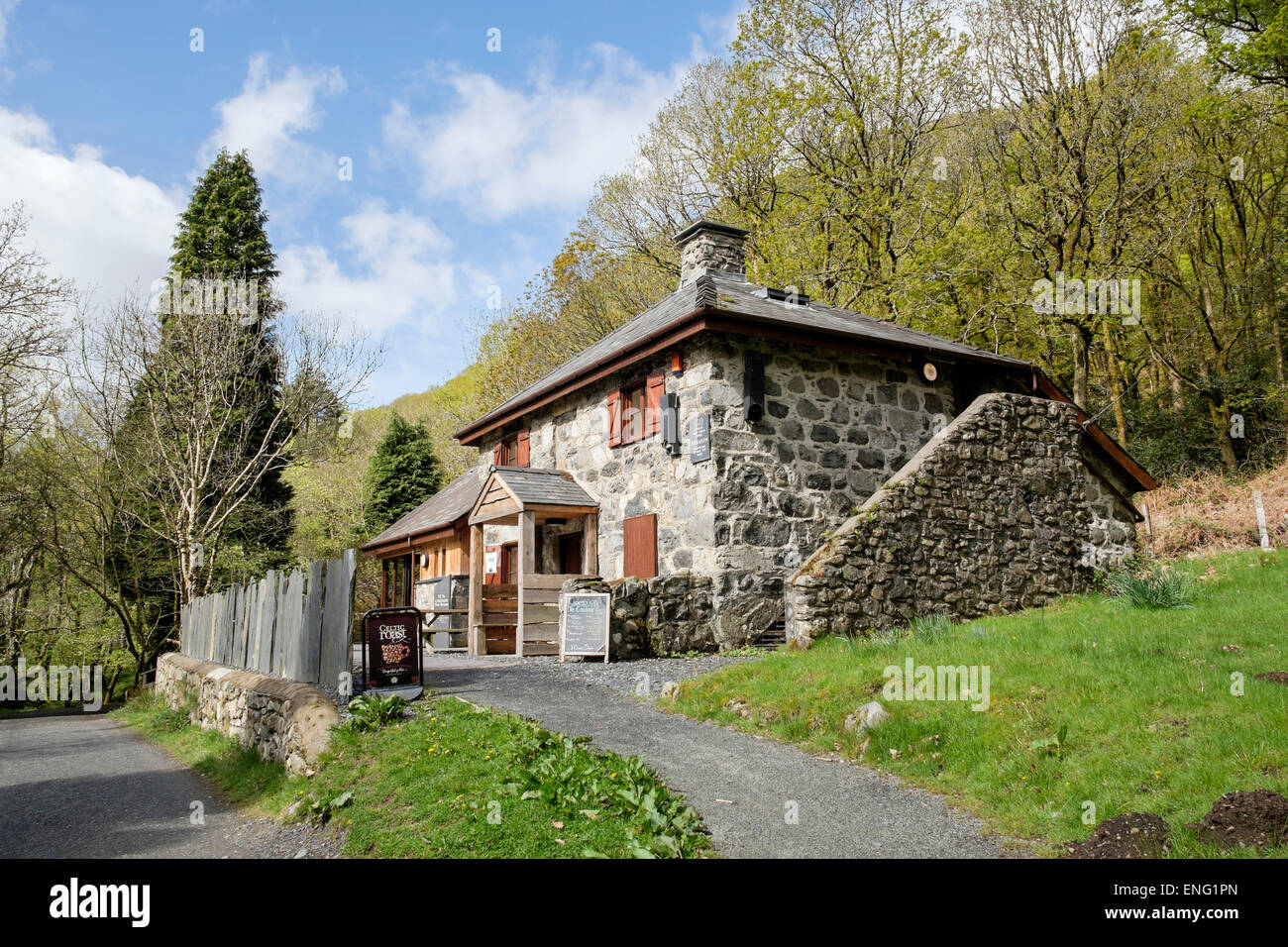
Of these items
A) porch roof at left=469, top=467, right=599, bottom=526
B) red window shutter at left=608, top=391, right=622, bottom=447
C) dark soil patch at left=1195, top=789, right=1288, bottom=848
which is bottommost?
dark soil patch at left=1195, top=789, right=1288, bottom=848

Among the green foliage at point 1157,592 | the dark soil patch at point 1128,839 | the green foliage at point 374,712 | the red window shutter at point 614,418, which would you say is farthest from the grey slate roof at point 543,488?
the dark soil patch at point 1128,839

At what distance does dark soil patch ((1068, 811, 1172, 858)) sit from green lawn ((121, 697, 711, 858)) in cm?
191

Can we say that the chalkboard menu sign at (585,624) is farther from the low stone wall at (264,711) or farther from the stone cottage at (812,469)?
the low stone wall at (264,711)

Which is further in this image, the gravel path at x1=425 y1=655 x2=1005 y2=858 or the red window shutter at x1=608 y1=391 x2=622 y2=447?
the red window shutter at x1=608 y1=391 x2=622 y2=447

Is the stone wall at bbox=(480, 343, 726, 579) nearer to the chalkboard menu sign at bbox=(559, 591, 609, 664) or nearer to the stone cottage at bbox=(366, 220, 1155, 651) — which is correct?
the stone cottage at bbox=(366, 220, 1155, 651)

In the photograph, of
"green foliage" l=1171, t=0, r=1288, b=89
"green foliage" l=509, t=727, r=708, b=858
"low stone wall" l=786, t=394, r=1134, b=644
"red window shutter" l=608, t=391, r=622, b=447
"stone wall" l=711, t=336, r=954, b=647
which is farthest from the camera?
"green foliage" l=1171, t=0, r=1288, b=89

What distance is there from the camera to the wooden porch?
13.2 meters

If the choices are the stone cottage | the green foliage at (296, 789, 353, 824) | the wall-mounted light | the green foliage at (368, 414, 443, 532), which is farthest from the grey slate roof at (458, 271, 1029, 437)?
the green foliage at (368, 414, 443, 532)

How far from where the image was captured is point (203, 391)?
18.8 metres

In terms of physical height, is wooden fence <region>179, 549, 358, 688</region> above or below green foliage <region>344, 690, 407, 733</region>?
above

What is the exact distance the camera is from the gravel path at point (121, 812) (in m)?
5.90

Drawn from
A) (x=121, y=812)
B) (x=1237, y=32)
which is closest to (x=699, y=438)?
(x=121, y=812)

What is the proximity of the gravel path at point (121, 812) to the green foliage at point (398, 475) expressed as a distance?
805 inches

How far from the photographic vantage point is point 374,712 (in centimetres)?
725
